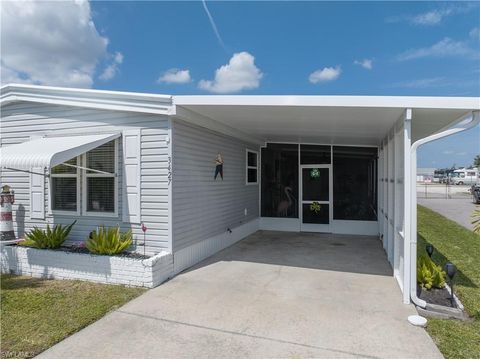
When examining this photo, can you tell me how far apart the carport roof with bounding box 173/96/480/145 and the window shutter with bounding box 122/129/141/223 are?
1.10 meters

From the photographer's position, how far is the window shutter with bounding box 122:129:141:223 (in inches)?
240

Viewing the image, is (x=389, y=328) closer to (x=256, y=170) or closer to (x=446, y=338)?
(x=446, y=338)

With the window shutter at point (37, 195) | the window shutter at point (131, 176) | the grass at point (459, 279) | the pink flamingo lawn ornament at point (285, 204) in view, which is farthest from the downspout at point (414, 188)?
the window shutter at point (37, 195)

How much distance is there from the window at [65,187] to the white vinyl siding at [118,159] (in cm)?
15

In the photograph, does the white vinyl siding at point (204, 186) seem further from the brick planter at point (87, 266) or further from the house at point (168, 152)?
the brick planter at point (87, 266)

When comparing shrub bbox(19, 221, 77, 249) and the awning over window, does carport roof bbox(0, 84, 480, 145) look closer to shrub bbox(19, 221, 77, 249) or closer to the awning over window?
the awning over window

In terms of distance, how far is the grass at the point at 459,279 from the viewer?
3.50 meters

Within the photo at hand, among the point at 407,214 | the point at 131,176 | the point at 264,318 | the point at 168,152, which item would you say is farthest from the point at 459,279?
the point at 131,176

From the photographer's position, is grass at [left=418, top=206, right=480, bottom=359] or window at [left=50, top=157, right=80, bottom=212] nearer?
grass at [left=418, top=206, right=480, bottom=359]

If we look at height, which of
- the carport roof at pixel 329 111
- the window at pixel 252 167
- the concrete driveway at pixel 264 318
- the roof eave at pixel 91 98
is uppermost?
the roof eave at pixel 91 98

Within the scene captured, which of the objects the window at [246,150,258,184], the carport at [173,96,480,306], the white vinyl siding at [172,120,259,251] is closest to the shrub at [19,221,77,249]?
the white vinyl siding at [172,120,259,251]

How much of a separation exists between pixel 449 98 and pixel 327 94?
157 cm

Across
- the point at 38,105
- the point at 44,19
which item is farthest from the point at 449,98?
the point at 44,19

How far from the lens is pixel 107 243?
5766 mm
